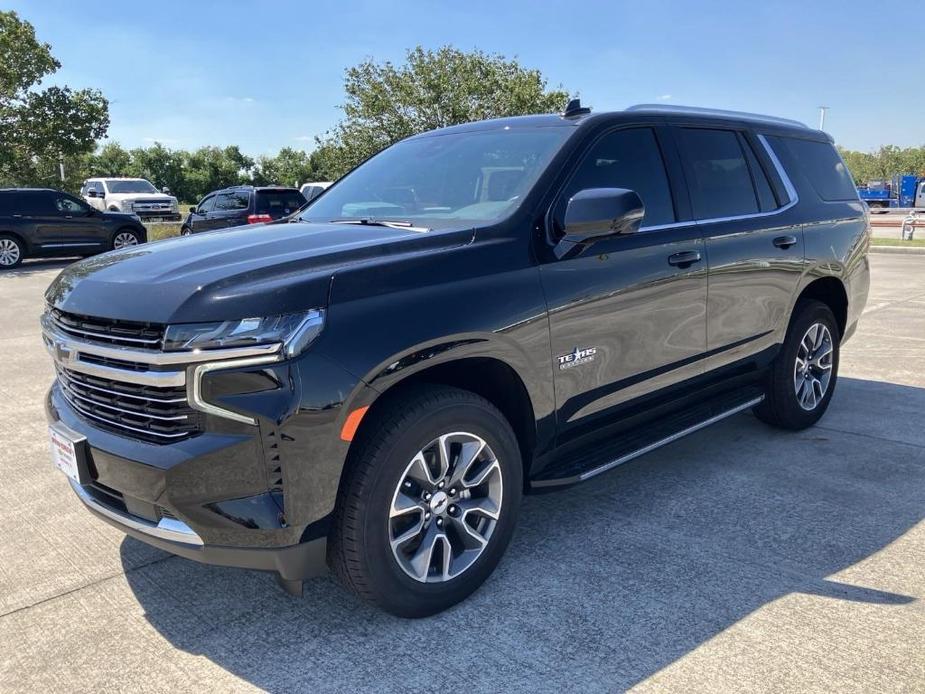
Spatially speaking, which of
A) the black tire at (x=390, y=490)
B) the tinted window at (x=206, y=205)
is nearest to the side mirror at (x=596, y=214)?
the black tire at (x=390, y=490)

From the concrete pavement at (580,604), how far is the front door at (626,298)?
26.1 inches

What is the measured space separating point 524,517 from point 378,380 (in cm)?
159

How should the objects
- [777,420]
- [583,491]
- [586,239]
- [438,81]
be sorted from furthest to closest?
[438,81] < [777,420] < [583,491] < [586,239]

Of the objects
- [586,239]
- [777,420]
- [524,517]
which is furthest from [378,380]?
[777,420]

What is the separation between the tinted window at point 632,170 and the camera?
3471 mm

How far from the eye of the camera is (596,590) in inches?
120

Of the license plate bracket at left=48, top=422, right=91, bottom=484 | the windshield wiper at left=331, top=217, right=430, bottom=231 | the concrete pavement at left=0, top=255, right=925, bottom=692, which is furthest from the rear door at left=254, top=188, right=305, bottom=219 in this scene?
the license plate bracket at left=48, top=422, right=91, bottom=484

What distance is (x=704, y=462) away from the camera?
4.52m

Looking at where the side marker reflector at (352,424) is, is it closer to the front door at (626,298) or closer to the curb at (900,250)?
the front door at (626,298)

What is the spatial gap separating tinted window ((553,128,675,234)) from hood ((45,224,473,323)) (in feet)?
2.68

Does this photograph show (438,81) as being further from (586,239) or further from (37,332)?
(586,239)

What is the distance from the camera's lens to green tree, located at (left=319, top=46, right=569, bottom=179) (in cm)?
2734

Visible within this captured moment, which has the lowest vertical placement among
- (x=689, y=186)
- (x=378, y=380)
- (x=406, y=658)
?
(x=406, y=658)

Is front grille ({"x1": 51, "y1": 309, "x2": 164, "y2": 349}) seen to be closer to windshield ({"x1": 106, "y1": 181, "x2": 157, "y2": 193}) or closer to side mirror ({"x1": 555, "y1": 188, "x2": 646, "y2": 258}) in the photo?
side mirror ({"x1": 555, "y1": 188, "x2": 646, "y2": 258})
